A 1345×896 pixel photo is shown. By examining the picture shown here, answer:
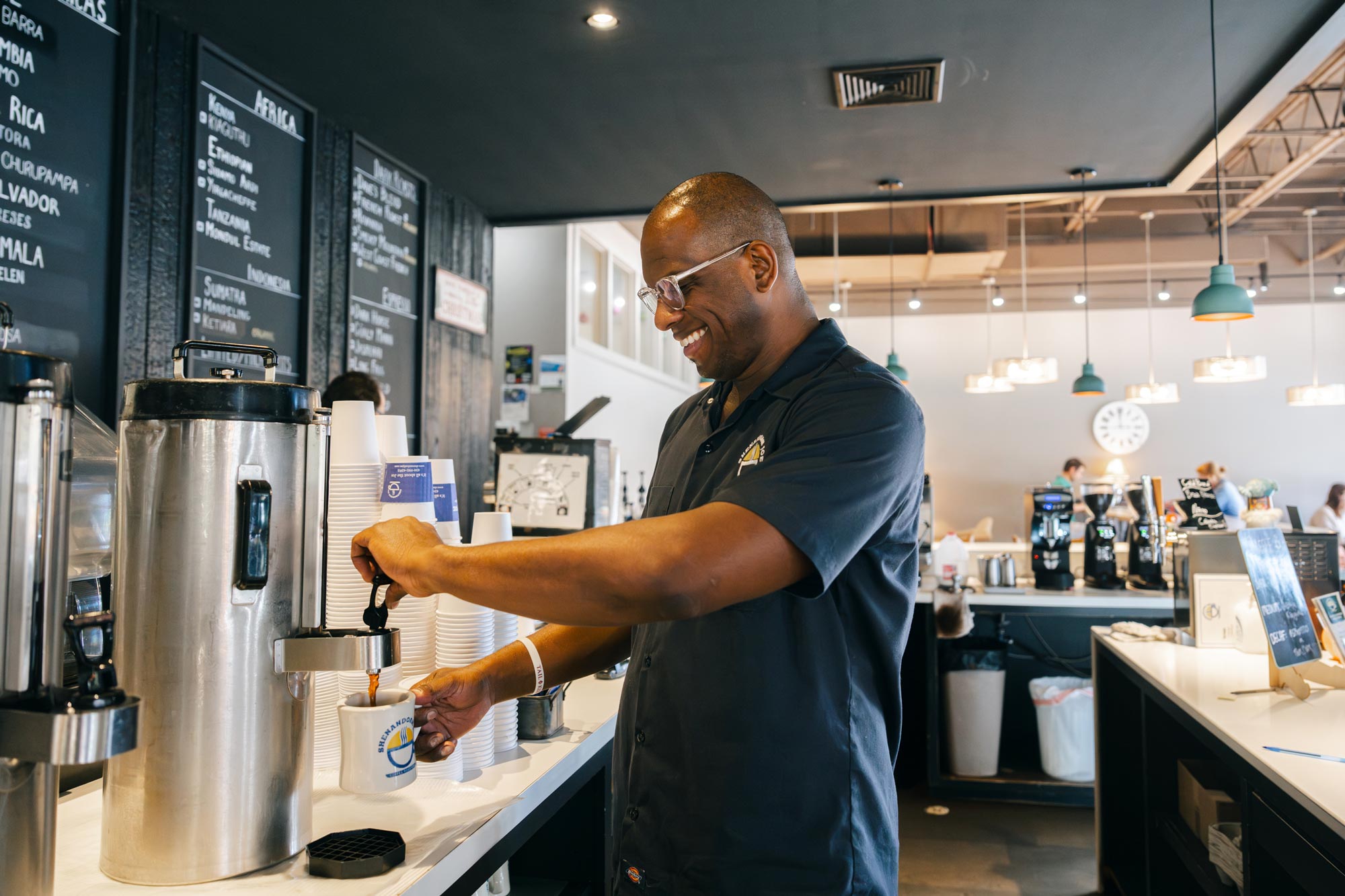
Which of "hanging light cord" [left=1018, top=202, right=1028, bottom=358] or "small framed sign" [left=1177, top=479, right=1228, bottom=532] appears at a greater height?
"hanging light cord" [left=1018, top=202, right=1028, bottom=358]

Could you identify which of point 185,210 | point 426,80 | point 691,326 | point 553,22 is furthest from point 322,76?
point 691,326

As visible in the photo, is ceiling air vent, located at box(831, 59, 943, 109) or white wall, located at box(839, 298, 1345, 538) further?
white wall, located at box(839, 298, 1345, 538)

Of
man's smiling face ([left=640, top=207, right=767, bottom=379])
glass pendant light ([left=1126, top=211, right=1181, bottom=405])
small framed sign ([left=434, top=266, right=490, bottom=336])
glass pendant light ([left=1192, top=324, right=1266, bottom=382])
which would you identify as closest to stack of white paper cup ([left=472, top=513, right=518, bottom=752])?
man's smiling face ([left=640, top=207, right=767, bottom=379])

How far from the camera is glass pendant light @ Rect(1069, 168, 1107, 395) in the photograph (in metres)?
4.38

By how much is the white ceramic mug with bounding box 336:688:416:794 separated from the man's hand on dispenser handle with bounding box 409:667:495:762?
4.3 inches

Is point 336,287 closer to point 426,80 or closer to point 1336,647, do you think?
point 426,80

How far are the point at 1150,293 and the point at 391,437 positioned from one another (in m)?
11.5

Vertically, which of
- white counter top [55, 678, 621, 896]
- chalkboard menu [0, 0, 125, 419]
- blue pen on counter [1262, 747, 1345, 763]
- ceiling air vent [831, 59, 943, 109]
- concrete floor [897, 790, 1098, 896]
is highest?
ceiling air vent [831, 59, 943, 109]

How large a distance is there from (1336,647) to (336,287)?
11.8 feet

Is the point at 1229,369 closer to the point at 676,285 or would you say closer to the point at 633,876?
the point at 676,285

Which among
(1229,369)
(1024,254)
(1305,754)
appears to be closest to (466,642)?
(1305,754)

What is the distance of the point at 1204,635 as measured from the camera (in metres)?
3.12

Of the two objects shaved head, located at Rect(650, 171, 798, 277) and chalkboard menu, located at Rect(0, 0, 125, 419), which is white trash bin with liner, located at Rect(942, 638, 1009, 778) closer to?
shaved head, located at Rect(650, 171, 798, 277)

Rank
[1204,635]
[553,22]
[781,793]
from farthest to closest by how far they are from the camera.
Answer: [1204,635] → [553,22] → [781,793]
